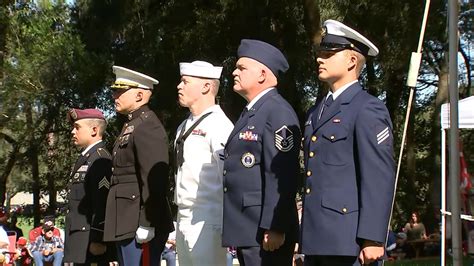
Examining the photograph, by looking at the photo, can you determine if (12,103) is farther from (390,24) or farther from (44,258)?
(390,24)

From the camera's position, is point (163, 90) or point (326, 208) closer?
point (326, 208)

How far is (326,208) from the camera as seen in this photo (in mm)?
3449

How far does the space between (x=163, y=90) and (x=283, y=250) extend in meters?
12.9

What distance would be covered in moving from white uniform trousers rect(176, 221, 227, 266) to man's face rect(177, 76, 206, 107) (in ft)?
2.65

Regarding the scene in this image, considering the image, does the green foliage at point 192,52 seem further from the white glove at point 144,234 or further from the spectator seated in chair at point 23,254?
the white glove at point 144,234

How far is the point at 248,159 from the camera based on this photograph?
415 cm

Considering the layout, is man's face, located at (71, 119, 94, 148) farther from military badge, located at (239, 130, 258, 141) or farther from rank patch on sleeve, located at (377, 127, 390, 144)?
rank patch on sleeve, located at (377, 127, 390, 144)

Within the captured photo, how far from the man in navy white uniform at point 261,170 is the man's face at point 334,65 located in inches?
21.6

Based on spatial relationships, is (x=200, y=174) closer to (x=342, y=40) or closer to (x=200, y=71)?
(x=200, y=71)

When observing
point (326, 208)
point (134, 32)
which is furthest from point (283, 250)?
point (134, 32)

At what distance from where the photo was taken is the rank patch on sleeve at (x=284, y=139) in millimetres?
4043

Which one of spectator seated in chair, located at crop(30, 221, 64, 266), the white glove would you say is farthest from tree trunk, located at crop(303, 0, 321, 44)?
the white glove

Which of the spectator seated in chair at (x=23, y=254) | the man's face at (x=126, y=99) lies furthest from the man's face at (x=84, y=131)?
the spectator seated in chair at (x=23, y=254)

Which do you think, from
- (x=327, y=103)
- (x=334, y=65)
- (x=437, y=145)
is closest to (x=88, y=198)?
(x=327, y=103)
